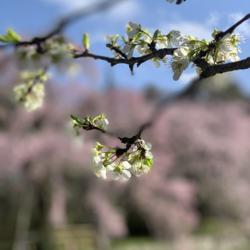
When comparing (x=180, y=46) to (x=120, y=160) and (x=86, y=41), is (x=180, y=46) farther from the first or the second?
(x=86, y=41)

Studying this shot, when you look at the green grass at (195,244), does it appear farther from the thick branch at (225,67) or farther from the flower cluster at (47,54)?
the thick branch at (225,67)

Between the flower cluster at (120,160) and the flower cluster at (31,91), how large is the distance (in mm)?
657

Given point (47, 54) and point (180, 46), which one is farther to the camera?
point (47, 54)

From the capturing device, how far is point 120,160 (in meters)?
0.92

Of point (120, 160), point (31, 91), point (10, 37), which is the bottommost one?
point (120, 160)

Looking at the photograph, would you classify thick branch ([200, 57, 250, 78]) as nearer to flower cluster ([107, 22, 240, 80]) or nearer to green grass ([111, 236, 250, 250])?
flower cluster ([107, 22, 240, 80])

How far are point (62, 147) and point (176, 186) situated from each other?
1.89 m

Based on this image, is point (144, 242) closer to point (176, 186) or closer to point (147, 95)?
point (176, 186)

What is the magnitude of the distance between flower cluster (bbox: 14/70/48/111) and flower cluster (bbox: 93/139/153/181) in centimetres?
66

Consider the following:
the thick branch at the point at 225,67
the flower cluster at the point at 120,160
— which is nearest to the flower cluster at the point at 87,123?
the flower cluster at the point at 120,160

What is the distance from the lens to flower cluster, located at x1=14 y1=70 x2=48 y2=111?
1541 mm

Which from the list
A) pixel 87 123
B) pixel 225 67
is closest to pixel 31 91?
pixel 87 123

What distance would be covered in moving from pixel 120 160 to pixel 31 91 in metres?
0.68

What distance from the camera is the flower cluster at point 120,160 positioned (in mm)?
902
